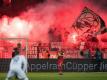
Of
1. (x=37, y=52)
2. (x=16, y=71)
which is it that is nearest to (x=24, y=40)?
(x=37, y=52)

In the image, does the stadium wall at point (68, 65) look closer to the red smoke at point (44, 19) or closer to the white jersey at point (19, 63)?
the red smoke at point (44, 19)

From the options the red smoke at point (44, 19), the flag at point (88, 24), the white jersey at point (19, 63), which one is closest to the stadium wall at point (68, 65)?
the red smoke at point (44, 19)

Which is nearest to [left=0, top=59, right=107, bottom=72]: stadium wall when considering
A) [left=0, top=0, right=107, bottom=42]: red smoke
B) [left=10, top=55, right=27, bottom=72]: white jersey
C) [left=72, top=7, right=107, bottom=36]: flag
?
[left=0, top=0, right=107, bottom=42]: red smoke

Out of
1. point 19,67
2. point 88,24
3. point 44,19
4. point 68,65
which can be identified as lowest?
point 19,67

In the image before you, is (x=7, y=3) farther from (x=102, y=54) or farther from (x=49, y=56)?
(x=102, y=54)

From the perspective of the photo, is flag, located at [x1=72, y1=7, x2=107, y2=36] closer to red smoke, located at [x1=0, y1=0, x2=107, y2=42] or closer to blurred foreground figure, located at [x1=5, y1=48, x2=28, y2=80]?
red smoke, located at [x1=0, y1=0, x2=107, y2=42]

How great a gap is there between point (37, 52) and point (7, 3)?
6132 mm

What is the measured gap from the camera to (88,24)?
153 feet

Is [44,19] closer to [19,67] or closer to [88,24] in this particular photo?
[88,24]

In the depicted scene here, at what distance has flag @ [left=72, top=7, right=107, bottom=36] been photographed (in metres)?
46.2

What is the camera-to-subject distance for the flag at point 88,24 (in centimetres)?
4619

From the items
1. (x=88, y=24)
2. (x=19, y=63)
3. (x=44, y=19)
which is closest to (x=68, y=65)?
(x=44, y=19)

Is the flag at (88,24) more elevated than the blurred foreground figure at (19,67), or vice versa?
the flag at (88,24)

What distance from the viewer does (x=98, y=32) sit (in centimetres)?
4616
